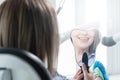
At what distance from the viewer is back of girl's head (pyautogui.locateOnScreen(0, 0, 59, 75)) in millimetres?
507

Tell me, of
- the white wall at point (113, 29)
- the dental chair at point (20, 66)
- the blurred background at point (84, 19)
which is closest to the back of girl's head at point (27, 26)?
the dental chair at point (20, 66)

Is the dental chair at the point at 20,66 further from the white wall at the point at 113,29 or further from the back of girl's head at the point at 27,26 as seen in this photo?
the white wall at the point at 113,29

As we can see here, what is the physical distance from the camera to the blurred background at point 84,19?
5.30 feet

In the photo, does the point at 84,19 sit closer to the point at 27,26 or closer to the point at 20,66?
the point at 27,26

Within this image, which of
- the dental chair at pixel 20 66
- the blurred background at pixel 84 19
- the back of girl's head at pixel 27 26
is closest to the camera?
the dental chair at pixel 20 66

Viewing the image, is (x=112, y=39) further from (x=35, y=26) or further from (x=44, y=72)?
(x=44, y=72)

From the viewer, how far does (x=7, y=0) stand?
1.82 ft

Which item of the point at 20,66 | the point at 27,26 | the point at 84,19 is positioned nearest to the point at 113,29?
the point at 84,19

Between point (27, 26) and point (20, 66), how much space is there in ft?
0.45

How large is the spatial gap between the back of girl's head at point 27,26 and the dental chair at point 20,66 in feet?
0.39

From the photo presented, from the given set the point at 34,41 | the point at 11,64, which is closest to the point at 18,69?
the point at 11,64

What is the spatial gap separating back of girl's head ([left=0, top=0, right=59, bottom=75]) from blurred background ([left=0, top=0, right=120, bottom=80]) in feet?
3.33

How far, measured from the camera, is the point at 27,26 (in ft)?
1.67

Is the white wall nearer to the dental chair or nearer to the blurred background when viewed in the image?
the blurred background
